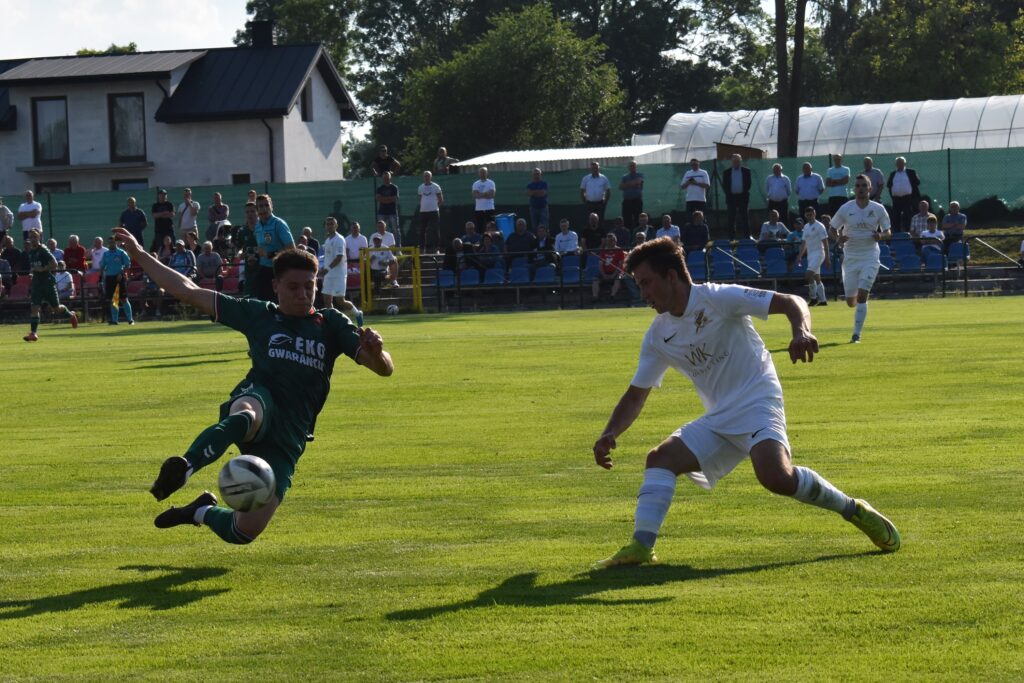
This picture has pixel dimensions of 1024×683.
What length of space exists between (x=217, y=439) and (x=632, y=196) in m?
29.3

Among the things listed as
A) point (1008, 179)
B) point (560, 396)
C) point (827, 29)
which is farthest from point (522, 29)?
point (560, 396)

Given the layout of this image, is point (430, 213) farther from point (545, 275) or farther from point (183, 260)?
point (183, 260)

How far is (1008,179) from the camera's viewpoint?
39219mm

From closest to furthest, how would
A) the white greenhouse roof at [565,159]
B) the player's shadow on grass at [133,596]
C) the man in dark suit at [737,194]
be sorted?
the player's shadow on grass at [133,596], the man in dark suit at [737,194], the white greenhouse roof at [565,159]

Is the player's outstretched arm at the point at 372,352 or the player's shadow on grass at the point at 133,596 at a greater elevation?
the player's outstretched arm at the point at 372,352

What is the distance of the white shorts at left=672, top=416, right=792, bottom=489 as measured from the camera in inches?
283

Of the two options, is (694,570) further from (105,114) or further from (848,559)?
(105,114)

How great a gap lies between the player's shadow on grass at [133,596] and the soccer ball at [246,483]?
374mm

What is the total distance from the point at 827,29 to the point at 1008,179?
45725 mm

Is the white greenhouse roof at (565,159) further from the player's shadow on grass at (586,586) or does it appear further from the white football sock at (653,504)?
the player's shadow on grass at (586,586)

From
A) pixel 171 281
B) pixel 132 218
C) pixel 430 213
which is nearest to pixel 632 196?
pixel 430 213

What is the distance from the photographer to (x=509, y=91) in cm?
6481

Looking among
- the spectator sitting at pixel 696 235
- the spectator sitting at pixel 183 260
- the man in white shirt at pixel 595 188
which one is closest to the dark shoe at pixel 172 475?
the spectator sitting at pixel 696 235

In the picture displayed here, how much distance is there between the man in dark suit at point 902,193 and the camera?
3578 centimetres
